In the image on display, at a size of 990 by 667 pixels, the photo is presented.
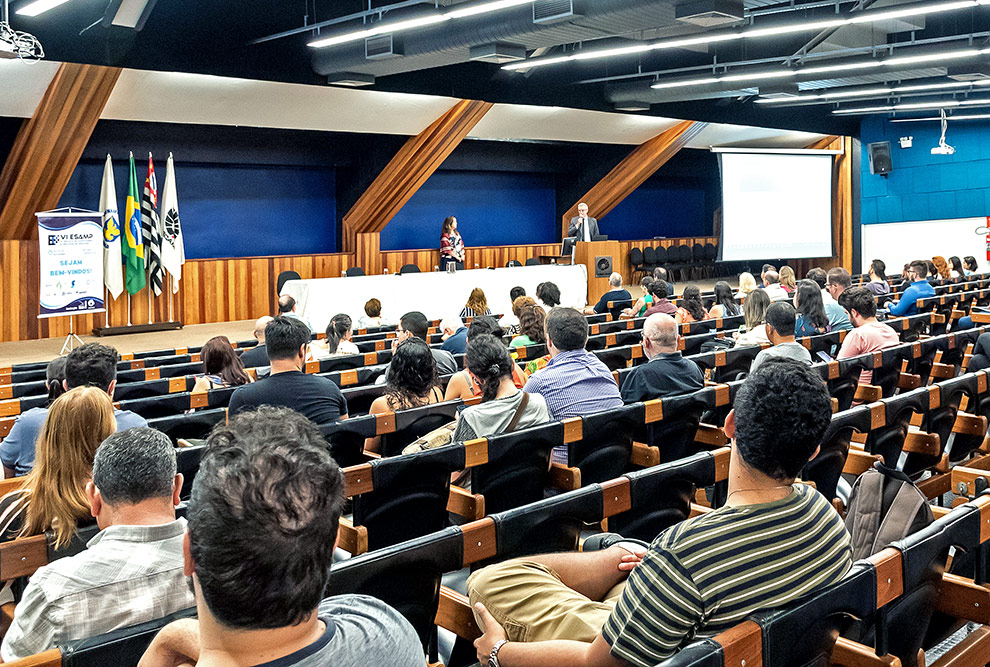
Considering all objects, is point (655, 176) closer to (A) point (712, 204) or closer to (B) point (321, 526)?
(A) point (712, 204)

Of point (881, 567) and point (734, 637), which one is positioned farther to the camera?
point (881, 567)

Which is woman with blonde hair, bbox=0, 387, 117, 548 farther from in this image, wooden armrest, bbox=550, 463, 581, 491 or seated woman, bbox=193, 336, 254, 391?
seated woman, bbox=193, 336, 254, 391

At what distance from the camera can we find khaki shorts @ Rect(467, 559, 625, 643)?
1861mm

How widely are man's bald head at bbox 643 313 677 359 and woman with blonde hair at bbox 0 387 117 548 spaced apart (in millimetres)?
2514

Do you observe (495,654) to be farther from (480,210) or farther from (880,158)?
(880,158)

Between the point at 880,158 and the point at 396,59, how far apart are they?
39.3 feet

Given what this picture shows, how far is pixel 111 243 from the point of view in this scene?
37.6 feet

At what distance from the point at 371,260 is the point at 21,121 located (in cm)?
540

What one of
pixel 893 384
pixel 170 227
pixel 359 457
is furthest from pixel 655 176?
pixel 359 457

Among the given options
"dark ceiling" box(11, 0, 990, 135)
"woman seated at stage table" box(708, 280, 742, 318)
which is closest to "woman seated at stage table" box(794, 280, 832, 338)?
"woman seated at stage table" box(708, 280, 742, 318)

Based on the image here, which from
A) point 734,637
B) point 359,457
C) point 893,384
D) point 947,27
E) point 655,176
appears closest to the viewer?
point 734,637

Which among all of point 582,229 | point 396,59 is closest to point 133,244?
point 396,59

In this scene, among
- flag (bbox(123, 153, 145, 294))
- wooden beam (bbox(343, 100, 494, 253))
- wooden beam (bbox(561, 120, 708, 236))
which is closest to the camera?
flag (bbox(123, 153, 145, 294))

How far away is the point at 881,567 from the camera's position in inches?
74.1
